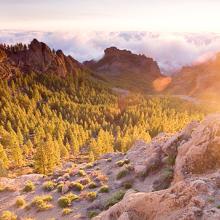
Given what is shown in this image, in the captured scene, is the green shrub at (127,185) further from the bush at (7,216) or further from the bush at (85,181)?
the bush at (7,216)

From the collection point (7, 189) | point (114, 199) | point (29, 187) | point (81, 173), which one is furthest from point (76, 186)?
point (7, 189)

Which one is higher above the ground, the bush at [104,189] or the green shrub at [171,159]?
the green shrub at [171,159]

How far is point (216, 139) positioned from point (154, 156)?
1794 centimetres

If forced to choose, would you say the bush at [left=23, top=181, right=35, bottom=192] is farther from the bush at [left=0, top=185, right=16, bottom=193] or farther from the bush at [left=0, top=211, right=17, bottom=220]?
the bush at [left=0, top=211, right=17, bottom=220]

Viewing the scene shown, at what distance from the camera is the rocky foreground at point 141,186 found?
20197mm

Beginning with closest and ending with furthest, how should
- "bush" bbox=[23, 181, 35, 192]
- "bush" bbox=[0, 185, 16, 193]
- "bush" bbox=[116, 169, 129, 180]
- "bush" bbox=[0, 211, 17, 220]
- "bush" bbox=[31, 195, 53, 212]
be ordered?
"bush" bbox=[0, 211, 17, 220]
"bush" bbox=[31, 195, 53, 212]
"bush" bbox=[116, 169, 129, 180]
"bush" bbox=[23, 181, 35, 192]
"bush" bbox=[0, 185, 16, 193]

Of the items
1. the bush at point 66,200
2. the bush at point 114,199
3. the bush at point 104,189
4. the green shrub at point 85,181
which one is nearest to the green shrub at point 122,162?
the green shrub at point 85,181

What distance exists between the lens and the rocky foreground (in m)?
20.2

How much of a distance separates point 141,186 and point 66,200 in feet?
31.7

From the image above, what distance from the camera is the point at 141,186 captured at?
4256 centimetres

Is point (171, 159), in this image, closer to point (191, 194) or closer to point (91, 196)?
point (91, 196)

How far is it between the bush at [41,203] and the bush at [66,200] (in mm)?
1337

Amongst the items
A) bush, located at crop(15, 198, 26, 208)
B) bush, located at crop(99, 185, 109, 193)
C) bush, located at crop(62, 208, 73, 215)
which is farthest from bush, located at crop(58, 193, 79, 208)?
bush, located at crop(15, 198, 26, 208)

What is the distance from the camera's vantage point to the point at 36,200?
44969mm
